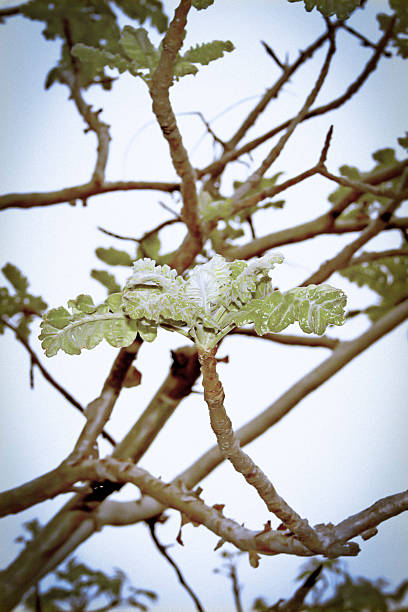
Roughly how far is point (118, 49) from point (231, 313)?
20.5 inches

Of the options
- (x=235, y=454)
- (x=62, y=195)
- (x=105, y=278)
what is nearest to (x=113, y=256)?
(x=105, y=278)

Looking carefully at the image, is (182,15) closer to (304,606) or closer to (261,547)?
(261,547)

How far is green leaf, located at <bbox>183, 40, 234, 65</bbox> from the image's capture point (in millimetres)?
778

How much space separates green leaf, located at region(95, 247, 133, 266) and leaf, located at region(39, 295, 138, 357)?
532mm

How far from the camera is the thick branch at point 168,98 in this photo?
2.10 ft

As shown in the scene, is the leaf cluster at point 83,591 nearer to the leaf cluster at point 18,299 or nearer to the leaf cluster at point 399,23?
the leaf cluster at point 18,299

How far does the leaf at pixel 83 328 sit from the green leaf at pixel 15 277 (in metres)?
0.69

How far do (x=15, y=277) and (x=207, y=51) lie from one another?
29.0 inches

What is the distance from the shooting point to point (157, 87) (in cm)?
69

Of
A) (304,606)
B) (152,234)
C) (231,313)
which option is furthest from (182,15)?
(304,606)

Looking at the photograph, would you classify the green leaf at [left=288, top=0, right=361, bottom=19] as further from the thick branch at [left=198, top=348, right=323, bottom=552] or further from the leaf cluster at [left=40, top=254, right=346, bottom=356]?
the thick branch at [left=198, top=348, right=323, bottom=552]

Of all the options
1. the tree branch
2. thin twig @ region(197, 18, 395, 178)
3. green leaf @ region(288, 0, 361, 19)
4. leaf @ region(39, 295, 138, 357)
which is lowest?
leaf @ region(39, 295, 138, 357)

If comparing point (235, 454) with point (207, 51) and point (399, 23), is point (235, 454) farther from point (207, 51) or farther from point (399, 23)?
point (399, 23)

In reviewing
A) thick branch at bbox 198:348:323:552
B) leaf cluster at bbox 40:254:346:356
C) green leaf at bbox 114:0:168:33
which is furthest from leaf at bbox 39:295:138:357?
green leaf at bbox 114:0:168:33
